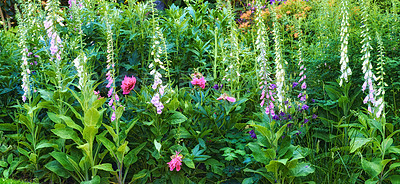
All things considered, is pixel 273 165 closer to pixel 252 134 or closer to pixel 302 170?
pixel 302 170

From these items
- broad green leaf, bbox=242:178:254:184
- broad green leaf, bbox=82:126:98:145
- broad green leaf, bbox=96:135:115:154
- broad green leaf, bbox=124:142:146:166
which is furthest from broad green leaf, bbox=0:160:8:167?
broad green leaf, bbox=242:178:254:184

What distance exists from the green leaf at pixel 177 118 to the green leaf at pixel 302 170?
1049 mm

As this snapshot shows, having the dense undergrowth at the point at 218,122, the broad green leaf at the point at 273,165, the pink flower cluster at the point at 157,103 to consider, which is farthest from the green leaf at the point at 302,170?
the pink flower cluster at the point at 157,103

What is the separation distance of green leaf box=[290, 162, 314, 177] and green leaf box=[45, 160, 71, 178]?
2087 mm

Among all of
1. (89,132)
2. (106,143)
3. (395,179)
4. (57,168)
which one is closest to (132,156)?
(106,143)

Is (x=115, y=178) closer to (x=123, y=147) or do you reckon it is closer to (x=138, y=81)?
(x=123, y=147)

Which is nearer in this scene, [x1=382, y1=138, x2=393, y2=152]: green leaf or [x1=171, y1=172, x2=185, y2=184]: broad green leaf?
[x1=382, y1=138, x2=393, y2=152]: green leaf

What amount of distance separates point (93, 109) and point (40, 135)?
107 cm

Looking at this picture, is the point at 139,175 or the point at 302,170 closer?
the point at 302,170

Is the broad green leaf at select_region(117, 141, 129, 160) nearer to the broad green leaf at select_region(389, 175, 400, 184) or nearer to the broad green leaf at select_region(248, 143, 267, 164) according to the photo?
the broad green leaf at select_region(248, 143, 267, 164)

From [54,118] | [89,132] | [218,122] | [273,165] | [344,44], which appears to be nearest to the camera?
[273,165]

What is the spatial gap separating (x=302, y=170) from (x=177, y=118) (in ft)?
3.88

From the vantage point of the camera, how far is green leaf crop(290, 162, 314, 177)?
296cm

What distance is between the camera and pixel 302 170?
9.82ft
